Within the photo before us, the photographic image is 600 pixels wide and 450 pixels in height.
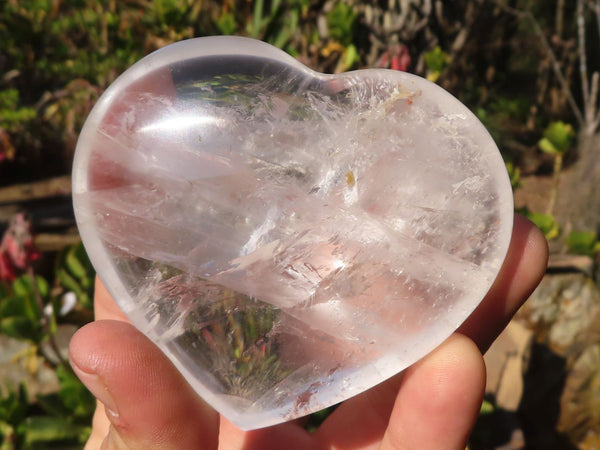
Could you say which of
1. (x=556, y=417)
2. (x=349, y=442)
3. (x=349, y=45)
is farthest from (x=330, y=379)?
(x=556, y=417)

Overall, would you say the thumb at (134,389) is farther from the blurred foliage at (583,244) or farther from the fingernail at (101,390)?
the blurred foliage at (583,244)

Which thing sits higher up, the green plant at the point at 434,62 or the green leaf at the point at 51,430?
the green plant at the point at 434,62

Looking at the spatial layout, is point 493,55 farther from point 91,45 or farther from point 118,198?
point 118,198

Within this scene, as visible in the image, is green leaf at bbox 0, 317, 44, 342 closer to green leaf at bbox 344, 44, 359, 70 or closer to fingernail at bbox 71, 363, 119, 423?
fingernail at bbox 71, 363, 119, 423

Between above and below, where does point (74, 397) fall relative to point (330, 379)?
below

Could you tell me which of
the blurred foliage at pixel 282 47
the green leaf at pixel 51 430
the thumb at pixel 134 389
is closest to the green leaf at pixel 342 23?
the blurred foliage at pixel 282 47

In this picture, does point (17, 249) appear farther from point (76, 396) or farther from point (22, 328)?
point (76, 396)

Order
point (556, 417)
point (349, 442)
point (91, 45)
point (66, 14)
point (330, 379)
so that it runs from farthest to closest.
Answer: point (66, 14) < point (91, 45) < point (556, 417) < point (349, 442) < point (330, 379)
